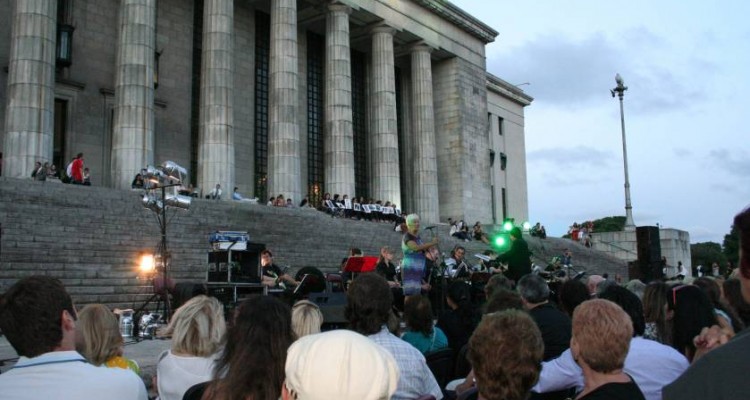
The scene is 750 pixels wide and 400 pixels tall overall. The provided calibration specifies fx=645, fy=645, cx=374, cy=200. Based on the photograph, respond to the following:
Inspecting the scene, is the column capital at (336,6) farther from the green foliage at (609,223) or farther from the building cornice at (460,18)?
the green foliage at (609,223)

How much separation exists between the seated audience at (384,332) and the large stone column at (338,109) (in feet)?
92.4

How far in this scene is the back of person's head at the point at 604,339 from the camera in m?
3.39

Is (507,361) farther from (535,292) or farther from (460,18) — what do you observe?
(460,18)

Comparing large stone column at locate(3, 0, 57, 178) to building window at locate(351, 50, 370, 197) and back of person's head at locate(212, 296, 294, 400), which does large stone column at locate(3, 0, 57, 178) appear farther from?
back of person's head at locate(212, 296, 294, 400)

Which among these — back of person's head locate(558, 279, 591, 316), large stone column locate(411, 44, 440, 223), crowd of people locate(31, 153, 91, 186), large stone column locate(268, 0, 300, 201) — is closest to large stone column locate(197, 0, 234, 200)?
large stone column locate(268, 0, 300, 201)

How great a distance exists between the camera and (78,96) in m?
27.5

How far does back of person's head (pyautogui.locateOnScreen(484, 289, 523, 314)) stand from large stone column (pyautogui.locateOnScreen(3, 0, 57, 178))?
2044cm

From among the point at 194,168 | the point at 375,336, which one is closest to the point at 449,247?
the point at 194,168

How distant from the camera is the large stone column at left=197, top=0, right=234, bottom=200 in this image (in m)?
27.5

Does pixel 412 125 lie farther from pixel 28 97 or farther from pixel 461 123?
pixel 28 97

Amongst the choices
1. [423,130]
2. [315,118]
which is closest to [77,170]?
[315,118]

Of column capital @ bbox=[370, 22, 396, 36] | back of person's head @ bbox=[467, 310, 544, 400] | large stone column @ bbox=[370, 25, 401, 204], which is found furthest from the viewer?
column capital @ bbox=[370, 22, 396, 36]

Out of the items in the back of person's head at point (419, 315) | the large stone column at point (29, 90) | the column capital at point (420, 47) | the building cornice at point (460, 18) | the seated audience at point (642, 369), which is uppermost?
the building cornice at point (460, 18)

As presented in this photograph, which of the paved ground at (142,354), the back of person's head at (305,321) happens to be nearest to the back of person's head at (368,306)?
the back of person's head at (305,321)
